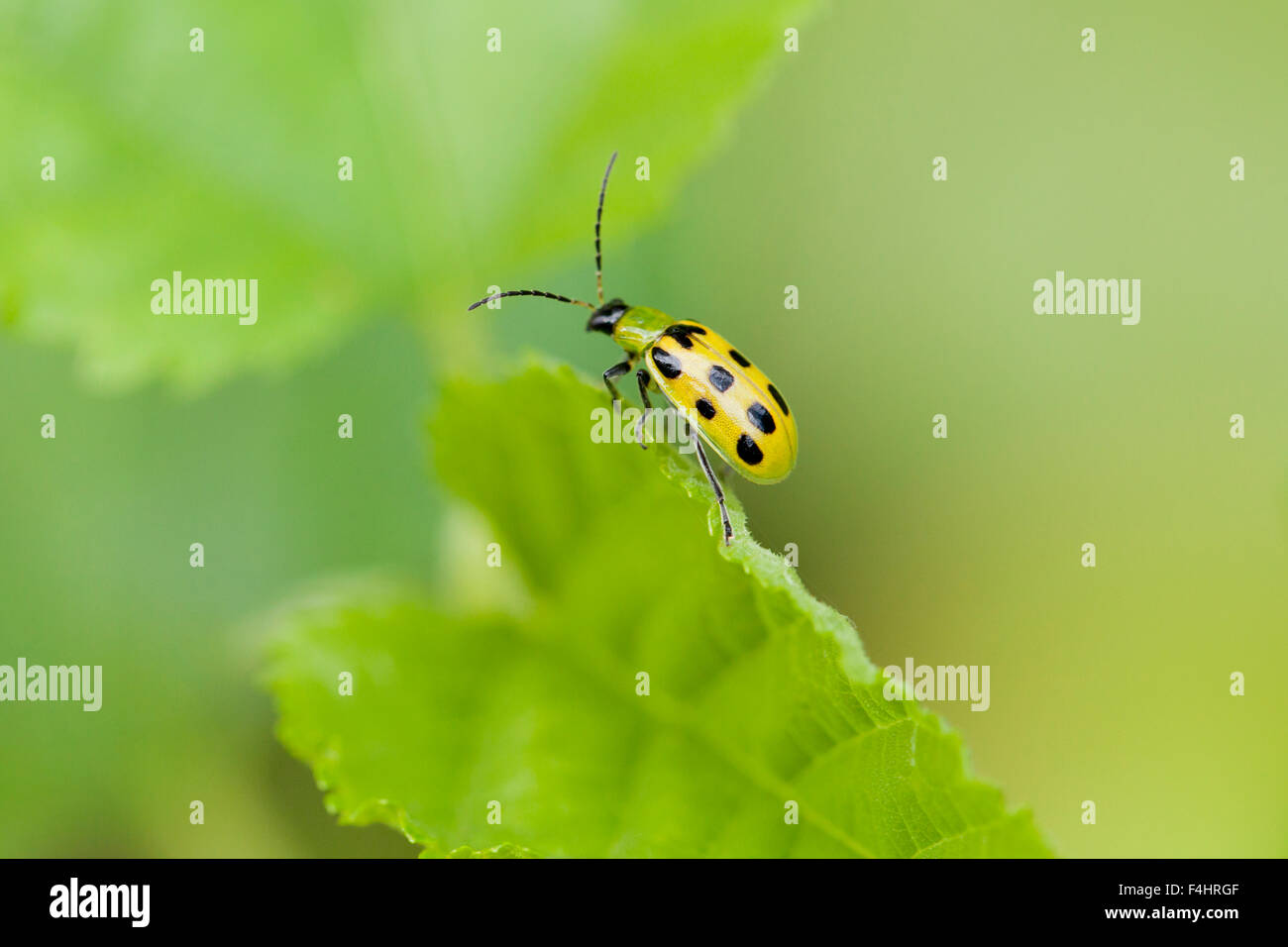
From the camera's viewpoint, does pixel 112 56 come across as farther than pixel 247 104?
No

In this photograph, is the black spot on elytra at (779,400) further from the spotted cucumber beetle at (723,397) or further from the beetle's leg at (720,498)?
the beetle's leg at (720,498)

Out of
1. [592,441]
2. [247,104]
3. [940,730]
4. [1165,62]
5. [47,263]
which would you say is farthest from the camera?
[1165,62]

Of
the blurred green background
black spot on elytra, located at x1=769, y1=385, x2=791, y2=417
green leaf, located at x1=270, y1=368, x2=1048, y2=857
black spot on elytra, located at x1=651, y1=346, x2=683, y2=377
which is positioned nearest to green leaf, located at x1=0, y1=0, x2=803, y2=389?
the blurred green background

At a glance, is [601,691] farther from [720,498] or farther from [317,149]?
[317,149]

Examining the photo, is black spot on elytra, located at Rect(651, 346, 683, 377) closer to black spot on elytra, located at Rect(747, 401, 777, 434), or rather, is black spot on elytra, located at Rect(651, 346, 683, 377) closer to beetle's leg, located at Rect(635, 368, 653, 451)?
beetle's leg, located at Rect(635, 368, 653, 451)

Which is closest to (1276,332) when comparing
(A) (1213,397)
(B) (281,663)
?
(A) (1213,397)

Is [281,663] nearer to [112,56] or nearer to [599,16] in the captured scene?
[112,56]

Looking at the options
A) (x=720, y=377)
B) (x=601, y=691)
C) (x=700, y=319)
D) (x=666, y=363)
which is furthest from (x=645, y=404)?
(x=700, y=319)
